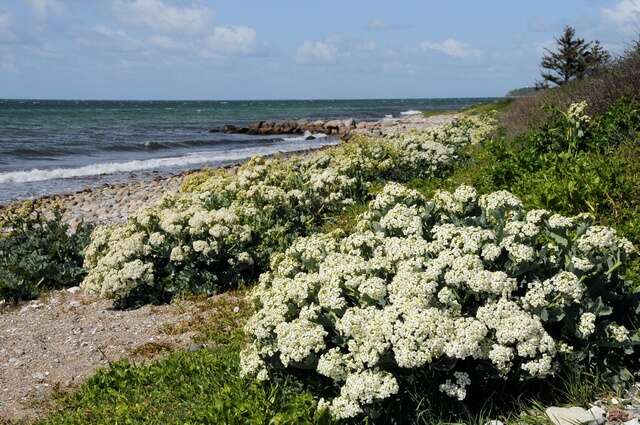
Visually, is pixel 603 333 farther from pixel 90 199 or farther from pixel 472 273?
pixel 90 199

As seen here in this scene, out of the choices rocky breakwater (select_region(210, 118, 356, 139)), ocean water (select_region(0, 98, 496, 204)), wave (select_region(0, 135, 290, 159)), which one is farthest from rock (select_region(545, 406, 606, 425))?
rocky breakwater (select_region(210, 118, 356, 139))

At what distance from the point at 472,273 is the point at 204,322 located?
171 inches

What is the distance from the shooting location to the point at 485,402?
16.0 feet

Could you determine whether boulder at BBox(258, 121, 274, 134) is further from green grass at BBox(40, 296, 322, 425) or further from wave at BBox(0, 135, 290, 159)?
green grass at BBox(40, 296, 322, 425)

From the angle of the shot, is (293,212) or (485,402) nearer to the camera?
(485,402)

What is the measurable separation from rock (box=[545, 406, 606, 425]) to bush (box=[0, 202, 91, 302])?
851 cm

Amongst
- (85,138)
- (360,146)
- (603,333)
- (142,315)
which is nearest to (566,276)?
(603,333)

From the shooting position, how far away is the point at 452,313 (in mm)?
4871

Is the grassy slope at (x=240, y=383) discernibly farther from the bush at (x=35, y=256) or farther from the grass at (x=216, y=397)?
the bush at (x=35, y=256)

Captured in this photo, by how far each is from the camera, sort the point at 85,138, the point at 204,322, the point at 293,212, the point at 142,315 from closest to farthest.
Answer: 1. the point at 204,322
2. the point at 142,315
3. the point at 293,212
4. the point at 85,138

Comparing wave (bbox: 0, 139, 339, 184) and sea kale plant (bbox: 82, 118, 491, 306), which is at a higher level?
sea kale plant (bbox: 82, 118, 491, 306)

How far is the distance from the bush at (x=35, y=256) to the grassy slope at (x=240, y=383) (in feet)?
12.1

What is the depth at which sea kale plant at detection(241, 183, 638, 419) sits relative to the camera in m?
4.58

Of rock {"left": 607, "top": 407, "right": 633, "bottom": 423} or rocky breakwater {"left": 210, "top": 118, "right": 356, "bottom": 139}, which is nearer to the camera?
rock {"left": 607, "top": 407, "right": 633, "bottom": 423}
